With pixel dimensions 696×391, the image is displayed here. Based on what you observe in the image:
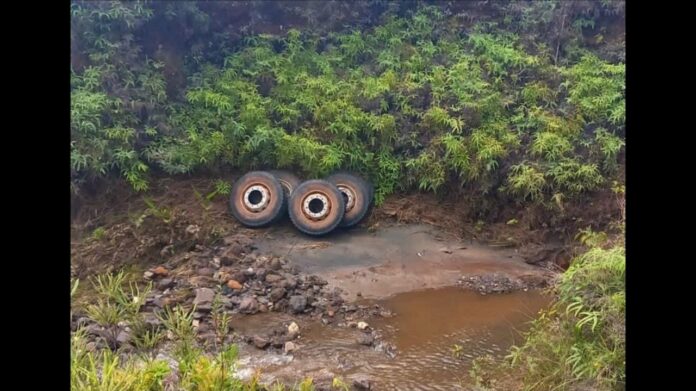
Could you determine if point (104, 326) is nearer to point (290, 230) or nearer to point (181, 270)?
point (181, 270)

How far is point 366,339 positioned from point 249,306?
1.25 metres

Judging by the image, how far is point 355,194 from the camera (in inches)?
305

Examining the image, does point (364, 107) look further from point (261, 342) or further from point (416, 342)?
point (261, 342)

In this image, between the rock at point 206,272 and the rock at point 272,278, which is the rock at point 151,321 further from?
the rock at point 272,278

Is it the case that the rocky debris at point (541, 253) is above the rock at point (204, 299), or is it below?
above

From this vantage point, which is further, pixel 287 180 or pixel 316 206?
pixel 287 180

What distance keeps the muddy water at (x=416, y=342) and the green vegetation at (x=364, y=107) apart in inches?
83.7

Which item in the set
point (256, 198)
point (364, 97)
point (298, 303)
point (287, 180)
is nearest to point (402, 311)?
point (298, 303)

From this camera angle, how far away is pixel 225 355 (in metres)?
3.21

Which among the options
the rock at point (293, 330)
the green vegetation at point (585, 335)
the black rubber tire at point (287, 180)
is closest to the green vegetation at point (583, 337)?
the green vegetation at point (585, 335)

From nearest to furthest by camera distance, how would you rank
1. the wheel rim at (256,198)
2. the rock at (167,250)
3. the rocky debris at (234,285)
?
the rocky debris at (234,285), the rock at (167,250), the wheel rim at (256,198)

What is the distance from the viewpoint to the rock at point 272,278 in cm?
614
